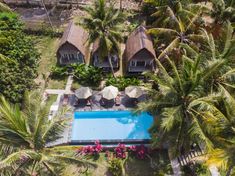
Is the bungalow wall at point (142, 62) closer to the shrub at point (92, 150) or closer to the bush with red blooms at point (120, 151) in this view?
the bush with red blooms at point (120, 151)

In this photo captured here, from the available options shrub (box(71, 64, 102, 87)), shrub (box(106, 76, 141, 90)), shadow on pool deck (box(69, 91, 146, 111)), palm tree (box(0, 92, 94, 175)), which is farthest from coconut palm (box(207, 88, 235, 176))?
shrub (box(71, 64, 102, 87))

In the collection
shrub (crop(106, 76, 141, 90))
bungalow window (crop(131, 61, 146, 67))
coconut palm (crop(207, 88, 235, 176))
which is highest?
bungalow window (crop(131, 61, 146, 67))

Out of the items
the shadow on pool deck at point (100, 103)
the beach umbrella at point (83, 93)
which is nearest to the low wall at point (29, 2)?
the beach umbrella at point (83, 93)

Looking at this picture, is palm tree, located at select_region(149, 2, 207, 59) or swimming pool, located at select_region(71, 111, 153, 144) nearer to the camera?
swimming pool, located at select_region(71, 111, 153, 144)

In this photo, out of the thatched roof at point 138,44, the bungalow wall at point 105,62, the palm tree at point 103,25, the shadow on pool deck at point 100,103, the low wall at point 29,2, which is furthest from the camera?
the low wall at point 29,2

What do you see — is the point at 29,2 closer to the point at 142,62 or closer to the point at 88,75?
the point at 88,75

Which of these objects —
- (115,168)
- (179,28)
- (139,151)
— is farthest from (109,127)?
(179,28)

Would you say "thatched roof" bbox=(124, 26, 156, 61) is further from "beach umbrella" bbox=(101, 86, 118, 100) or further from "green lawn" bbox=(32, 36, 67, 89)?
"green lawn" bbox=(32, 36, 67, 89)
